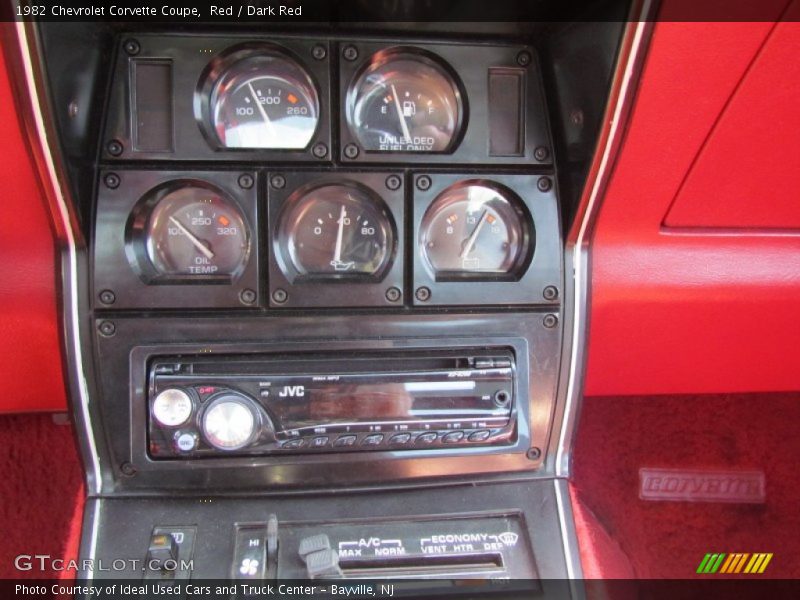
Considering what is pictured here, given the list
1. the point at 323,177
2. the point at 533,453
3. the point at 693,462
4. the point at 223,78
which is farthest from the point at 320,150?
the point at 693,462

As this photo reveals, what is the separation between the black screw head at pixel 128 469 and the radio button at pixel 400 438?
22.1 inches

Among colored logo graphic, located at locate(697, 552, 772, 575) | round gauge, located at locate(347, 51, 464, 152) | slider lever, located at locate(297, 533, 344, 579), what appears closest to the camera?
slider lever, located at locate(297, 533, 344, 579)

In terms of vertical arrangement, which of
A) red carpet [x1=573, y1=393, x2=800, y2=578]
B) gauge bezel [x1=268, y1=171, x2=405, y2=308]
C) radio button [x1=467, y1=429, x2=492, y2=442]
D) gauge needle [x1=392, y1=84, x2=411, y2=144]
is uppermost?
gauge needle [x1=392, y1=84, x2=411, y2=144]

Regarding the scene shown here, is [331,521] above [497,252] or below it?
below

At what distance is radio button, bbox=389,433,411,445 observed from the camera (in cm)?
147

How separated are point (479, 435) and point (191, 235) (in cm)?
78

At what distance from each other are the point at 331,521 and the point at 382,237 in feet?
2.09

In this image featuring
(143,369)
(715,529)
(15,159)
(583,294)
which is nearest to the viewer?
(15,159)

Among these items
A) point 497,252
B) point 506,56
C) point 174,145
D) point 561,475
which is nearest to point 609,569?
point 561,475

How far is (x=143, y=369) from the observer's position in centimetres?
146

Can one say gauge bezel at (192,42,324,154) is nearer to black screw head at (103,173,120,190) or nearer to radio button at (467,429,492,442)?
black screw head at (103,173,120,190)

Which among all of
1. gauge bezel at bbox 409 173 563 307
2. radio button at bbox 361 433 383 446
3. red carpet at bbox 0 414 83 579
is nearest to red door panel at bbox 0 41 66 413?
red carpet at bbox 0 414 83 579

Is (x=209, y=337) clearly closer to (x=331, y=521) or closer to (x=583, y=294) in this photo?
(x=331, y=521)

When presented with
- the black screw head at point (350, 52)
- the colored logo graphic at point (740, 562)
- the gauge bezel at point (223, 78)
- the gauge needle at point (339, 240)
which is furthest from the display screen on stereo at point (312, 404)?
the colored logo graphic at point (740, 562)
